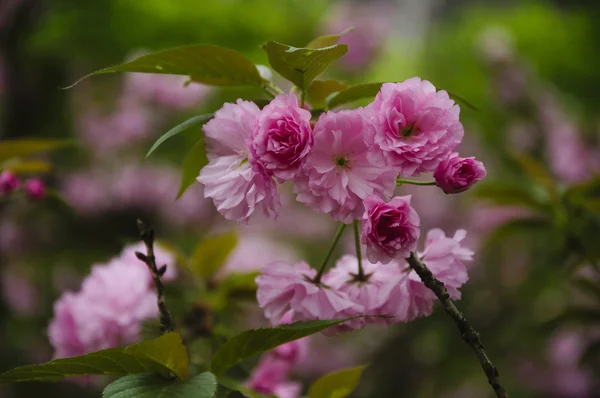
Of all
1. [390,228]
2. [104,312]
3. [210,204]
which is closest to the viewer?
[390,228]

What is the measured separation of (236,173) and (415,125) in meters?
0.14

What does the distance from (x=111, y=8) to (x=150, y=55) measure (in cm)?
265

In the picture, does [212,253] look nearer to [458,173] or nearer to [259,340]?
[259,340]

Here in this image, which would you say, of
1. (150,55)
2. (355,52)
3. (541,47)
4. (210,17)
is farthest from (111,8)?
(150,55)

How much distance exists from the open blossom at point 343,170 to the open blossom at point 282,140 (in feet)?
0.04

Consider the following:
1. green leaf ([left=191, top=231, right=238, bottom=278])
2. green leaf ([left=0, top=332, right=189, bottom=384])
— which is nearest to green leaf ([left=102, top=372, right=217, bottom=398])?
green leaf ([left=0, top=332, right=189, bottom=384])

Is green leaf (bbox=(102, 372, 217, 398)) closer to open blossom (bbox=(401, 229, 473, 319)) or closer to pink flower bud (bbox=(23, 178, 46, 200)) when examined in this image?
open blossom (bbox=(401, 229, 473, 319))

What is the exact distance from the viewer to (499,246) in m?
2.48

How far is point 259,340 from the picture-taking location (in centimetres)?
52

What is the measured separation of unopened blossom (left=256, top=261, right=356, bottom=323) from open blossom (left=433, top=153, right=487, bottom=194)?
13 cm

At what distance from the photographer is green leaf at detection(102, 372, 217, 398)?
465 mm

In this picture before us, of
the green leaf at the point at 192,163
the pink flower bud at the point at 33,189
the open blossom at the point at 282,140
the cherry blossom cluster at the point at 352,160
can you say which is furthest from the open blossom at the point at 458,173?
the pink flower bud at the point at 33,189

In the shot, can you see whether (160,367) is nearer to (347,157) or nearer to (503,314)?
(347,157)

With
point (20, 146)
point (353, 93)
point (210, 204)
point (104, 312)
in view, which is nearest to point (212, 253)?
point (104, 312)
